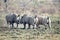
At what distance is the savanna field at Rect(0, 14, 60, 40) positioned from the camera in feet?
13.9

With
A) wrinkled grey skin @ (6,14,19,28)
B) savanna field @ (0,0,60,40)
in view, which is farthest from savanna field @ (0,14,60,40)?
wrinkled grey skin @ (6,14,19,28)

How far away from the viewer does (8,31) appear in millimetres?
4281

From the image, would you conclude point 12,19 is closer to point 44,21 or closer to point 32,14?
point 32,14

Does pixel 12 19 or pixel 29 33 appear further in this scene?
pixel 12 19

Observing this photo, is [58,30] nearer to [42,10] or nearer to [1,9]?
[42,10]

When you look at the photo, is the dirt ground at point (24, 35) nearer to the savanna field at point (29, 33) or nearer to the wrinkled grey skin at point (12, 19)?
the savanna field at point (29, 33)

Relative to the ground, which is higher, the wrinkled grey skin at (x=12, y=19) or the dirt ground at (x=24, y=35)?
the wrinkled grey skin at (x=12, y=19)

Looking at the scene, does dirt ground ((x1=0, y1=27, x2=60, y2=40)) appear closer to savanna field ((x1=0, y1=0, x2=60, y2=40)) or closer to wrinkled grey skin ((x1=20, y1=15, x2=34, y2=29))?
savanna field ((x1=0, y1=0, x2=60, y2=40))

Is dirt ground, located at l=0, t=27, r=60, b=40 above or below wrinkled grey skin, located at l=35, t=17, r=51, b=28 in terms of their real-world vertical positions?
below

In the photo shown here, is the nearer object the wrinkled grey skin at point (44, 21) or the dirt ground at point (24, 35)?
the dirt ground at point (24, 35)

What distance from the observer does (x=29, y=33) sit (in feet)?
14.1

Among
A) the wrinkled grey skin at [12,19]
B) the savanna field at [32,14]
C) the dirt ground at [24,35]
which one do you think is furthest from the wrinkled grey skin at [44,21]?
the wrinkled grey skin at [12,19]

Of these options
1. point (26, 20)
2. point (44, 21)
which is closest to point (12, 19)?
point (26, 20)

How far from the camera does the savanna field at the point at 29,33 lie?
425 centimetres
